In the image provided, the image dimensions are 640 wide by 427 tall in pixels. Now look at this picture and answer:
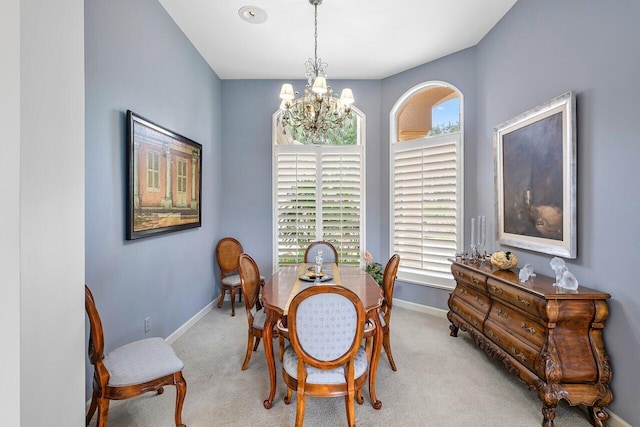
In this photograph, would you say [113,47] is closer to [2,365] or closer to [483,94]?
[2,365]

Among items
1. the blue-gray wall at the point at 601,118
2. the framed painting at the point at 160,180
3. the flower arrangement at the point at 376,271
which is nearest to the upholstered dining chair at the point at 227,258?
the framed painting at the point at 160,180

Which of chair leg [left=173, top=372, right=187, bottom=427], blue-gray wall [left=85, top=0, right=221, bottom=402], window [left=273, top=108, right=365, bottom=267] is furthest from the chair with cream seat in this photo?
chair leg [left=173, top=372, right=187, bottom=427]

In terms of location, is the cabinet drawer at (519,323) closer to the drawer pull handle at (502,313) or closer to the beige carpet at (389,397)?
the drawer pull handle at (502,313)

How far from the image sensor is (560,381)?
1.93 meters

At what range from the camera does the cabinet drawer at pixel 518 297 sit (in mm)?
2023

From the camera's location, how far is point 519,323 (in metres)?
2.27

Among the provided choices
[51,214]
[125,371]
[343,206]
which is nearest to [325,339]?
[125,371]

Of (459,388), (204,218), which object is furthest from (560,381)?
(204,218)

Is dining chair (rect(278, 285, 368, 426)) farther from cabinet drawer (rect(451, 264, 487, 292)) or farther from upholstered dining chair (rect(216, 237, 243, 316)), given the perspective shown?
upholstered dining chair (rect(216, 237, 243, 316))

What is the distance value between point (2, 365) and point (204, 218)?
9.77 feet

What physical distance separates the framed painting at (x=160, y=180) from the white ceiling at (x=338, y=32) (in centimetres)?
126

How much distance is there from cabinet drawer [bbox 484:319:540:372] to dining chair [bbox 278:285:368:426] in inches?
50.5

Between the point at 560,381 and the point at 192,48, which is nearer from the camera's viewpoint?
the point at 560,381

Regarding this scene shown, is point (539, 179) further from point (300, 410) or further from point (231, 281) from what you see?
point (231, 281)
